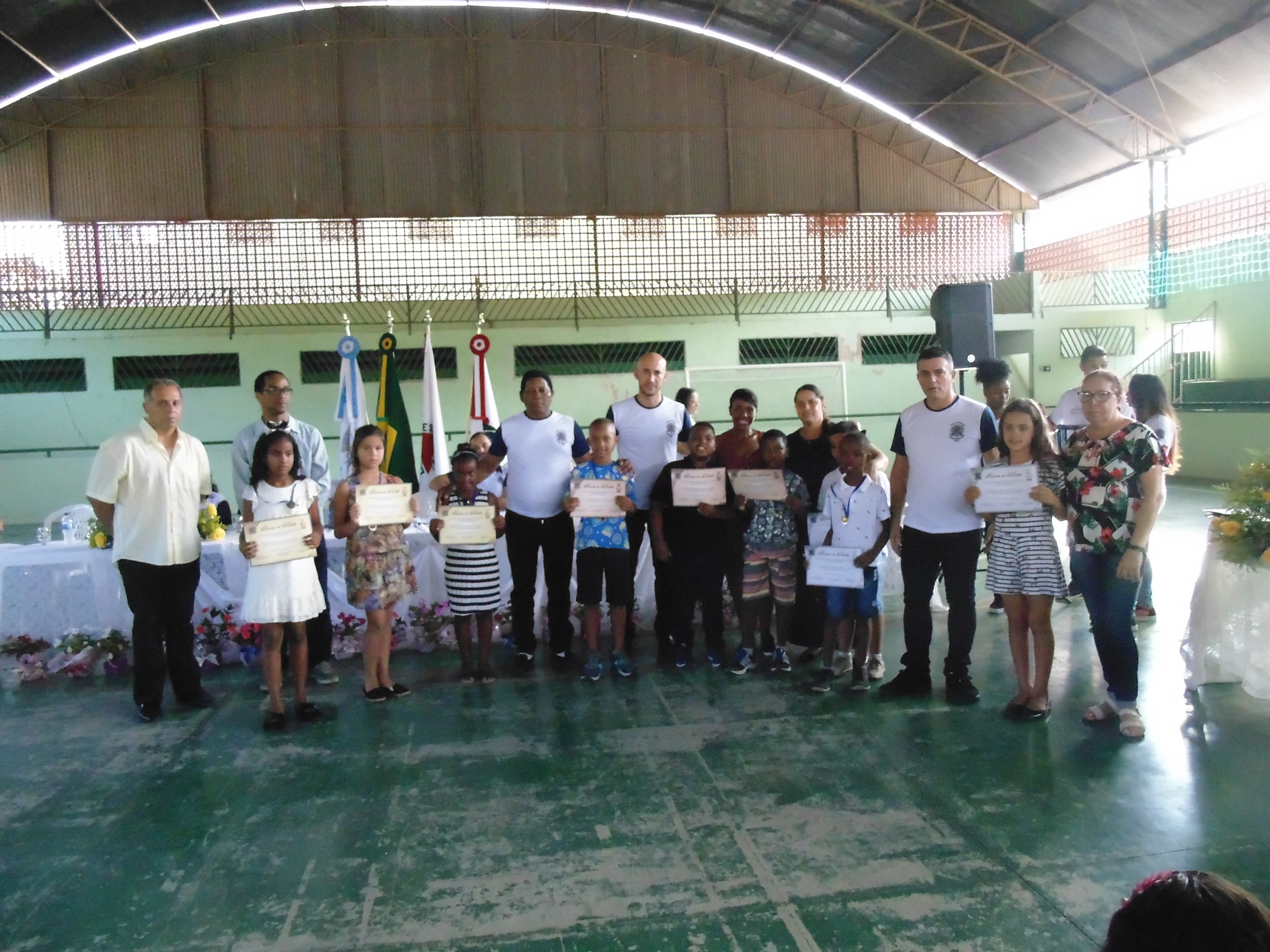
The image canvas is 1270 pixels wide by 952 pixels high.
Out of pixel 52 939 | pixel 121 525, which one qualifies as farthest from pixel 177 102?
pixel 52 939

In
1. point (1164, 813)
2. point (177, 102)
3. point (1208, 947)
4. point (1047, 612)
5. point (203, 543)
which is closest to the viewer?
point (1208, 947)

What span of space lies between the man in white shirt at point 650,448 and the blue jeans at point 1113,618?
6.48ft

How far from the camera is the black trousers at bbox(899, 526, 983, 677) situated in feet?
13.0

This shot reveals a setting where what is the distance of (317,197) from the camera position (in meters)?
14.8

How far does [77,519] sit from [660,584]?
3.86 metres

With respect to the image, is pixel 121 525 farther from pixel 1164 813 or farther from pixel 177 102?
pixel 177 102

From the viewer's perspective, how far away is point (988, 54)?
13609 millimetres

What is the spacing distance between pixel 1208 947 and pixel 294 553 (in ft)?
12.3

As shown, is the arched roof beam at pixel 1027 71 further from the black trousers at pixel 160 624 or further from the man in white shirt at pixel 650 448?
the black trousers at pixel 160 624

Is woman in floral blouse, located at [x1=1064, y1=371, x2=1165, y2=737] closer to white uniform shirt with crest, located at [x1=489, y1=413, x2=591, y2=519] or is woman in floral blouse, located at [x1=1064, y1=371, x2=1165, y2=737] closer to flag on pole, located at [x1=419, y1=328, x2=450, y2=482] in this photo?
white uniform shirt with crest, located at [x1=489, y1=413, x2=591, y2=519]

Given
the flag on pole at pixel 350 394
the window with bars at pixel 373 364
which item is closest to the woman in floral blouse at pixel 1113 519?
the flag on pole at pixel 350 394

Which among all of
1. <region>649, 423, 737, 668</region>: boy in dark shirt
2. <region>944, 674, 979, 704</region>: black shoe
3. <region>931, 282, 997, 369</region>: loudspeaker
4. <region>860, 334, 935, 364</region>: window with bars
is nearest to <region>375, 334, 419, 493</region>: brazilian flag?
<region>649, 423, 737, 668</region>: boy in dark shirt

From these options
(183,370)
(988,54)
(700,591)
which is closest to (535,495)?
(700,591)

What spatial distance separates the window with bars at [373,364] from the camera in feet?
47.5
